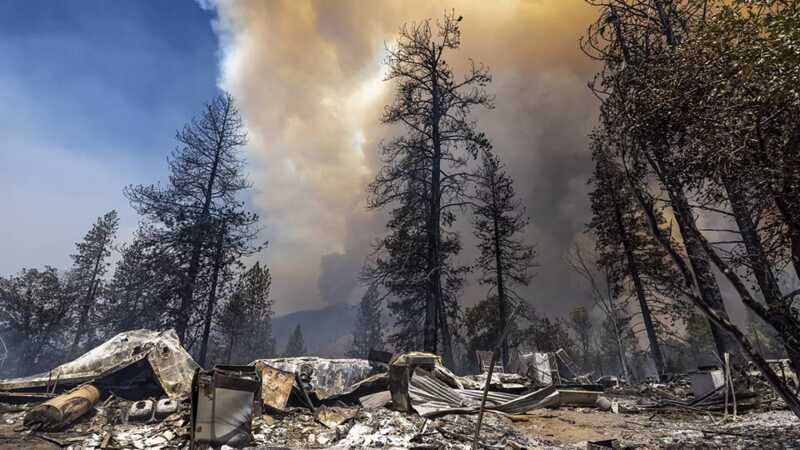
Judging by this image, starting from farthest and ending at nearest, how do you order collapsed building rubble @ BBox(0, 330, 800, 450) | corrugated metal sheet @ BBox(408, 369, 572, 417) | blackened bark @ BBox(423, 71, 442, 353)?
blackened bark @ BBox(423, 71, 442, 353) < corrugated metal sheet @ BBox(408, 369, 572, 417) < collapsed building rubble @ BBox(0, 330, 800, 450)

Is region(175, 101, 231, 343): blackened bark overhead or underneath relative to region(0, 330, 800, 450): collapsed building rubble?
overhead

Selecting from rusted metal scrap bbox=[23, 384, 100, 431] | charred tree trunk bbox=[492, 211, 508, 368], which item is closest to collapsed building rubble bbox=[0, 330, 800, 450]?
rusted metal scrap bbox=[23, 384, 100, 431]

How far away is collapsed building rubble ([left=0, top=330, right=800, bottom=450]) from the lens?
20.0 ft

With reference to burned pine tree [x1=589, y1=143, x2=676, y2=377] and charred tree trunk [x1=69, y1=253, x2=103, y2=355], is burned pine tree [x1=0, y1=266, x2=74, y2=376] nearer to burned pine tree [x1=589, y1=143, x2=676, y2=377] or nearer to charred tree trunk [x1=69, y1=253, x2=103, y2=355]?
charred tree trunk [x1=69, y1=253, x2=103, y2=355]

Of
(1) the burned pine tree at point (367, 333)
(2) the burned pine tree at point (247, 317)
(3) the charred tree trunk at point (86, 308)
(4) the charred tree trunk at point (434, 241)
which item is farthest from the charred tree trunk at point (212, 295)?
(1) the burned pine tree at point (367, 333)

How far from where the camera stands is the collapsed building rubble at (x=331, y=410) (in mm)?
6082

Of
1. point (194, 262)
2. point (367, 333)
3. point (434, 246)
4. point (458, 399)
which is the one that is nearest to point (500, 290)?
point (434, 246)

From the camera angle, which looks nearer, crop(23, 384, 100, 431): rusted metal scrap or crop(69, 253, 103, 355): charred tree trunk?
crop(23, 384, 100, 431): rusted metal scrap

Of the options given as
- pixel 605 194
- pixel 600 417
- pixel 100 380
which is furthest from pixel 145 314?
pixel 605 194

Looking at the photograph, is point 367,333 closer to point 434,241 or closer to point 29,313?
point 29,313

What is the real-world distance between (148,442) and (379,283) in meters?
9.40

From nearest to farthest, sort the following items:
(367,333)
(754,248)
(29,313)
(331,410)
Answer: (754,248) → (331,410) → (29,313) → (367,333)

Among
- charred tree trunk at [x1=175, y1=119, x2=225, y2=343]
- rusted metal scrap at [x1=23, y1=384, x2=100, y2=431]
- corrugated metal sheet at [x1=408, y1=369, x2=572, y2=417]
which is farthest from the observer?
charred tree trunk at [x1=175, y1=119, x2=225, y2=343]

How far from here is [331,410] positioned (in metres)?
7.79
